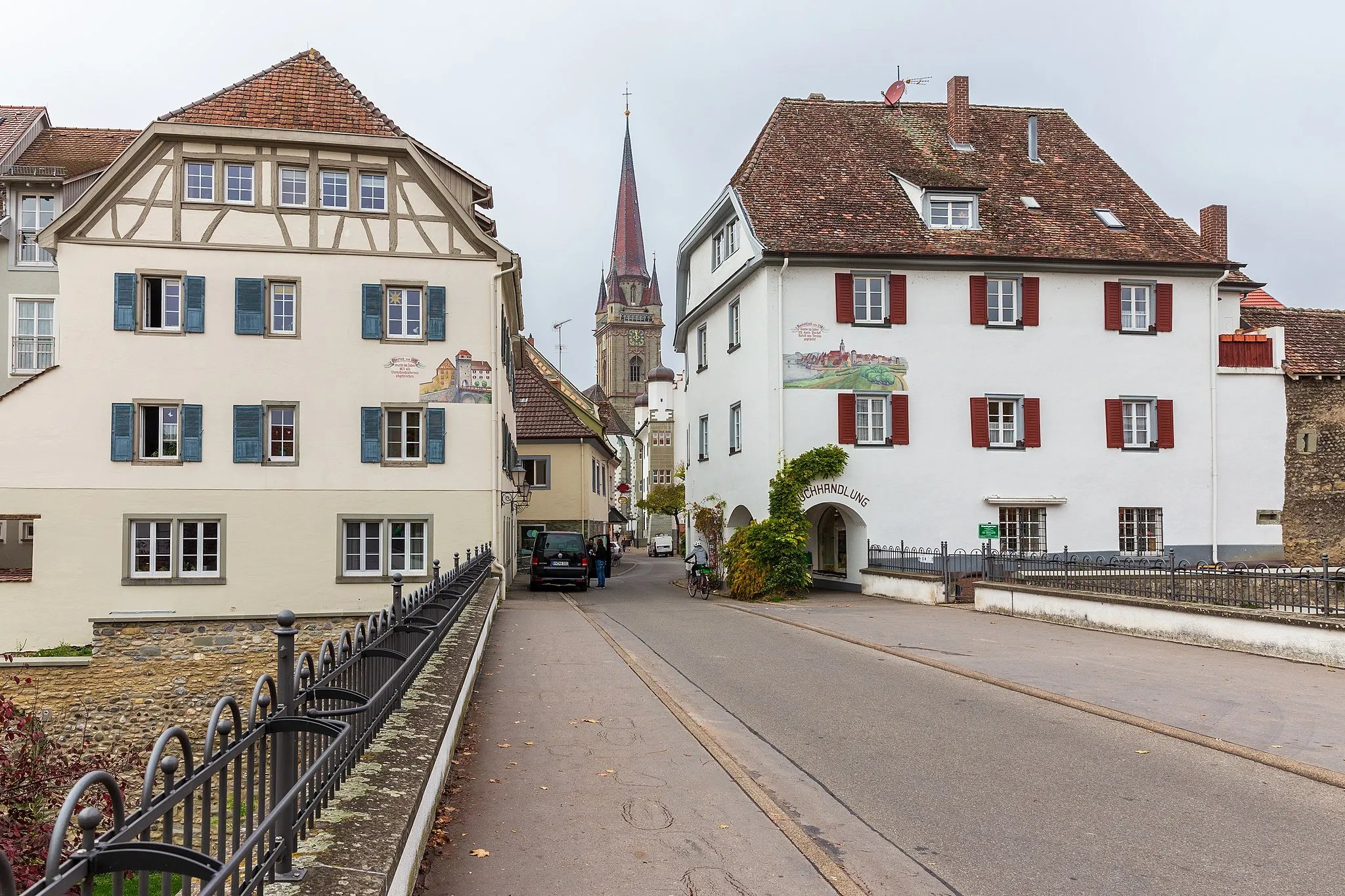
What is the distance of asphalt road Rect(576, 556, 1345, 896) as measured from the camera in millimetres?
5477

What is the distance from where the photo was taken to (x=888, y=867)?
18.4ft

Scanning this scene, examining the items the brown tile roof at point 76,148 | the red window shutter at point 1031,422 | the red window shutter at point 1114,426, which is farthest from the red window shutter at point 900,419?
the brown tile roof at point 76,148

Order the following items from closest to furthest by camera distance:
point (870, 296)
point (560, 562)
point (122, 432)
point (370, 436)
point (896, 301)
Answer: point (122, 432) → point (370, 436) → point (896, 301) → point (870, 296) → point (560, 562)

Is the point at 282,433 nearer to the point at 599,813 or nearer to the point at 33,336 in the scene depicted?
the point at 33,336

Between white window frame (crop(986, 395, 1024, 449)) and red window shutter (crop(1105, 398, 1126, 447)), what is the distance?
2.46 metres

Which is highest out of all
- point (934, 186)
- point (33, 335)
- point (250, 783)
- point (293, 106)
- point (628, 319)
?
point (628, 319)

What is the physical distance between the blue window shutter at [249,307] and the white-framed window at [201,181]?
2055 mm

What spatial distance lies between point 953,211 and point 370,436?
16612 millimetres

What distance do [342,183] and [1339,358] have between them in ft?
91.6

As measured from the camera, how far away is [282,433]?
2488 centimetres

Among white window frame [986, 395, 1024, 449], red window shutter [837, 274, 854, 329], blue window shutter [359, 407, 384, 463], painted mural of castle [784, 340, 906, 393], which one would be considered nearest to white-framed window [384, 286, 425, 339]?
blue window shutter [359, 407, 384, 463]

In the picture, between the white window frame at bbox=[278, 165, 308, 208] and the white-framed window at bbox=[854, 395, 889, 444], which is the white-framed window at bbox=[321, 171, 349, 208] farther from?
the white-framed window at bbox=[854, 395, 889, 444]

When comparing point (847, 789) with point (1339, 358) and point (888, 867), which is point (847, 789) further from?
point (1339, 358)

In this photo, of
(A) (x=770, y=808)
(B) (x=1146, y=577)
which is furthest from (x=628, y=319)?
(A) (x=770, y=808)
